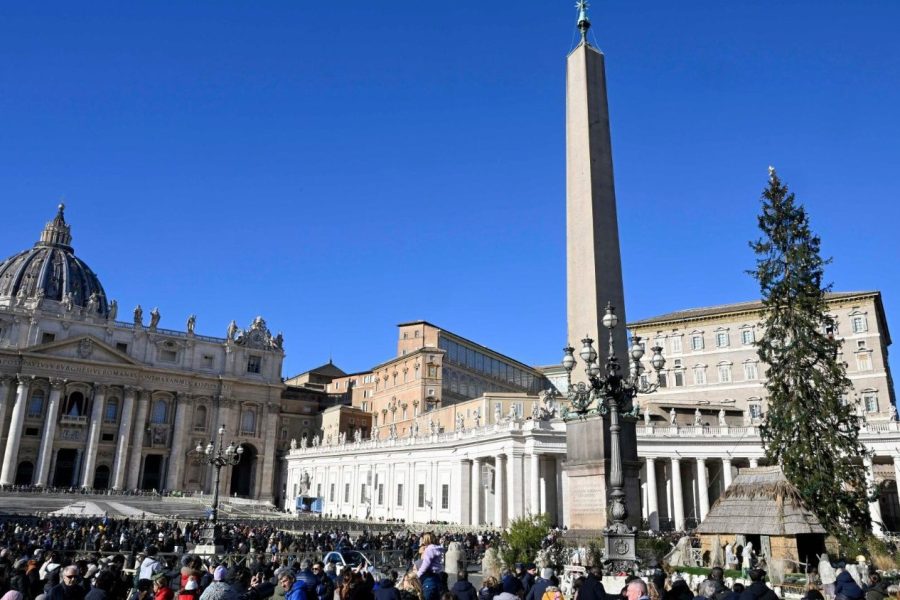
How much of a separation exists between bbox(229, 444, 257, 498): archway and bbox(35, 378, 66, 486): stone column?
1598 cm

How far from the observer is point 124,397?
6397 centimetres

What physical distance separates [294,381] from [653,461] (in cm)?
5859

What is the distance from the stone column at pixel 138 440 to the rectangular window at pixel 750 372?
50.9 meters

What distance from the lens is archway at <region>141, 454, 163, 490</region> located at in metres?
65.4

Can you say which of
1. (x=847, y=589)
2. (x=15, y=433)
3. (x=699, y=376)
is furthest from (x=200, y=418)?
(x=847, y=589)

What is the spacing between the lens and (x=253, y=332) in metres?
73.6

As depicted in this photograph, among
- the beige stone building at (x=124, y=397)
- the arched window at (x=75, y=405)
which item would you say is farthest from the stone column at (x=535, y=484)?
the arched window at (x=75, y=405)

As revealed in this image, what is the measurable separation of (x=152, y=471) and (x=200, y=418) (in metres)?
6.26

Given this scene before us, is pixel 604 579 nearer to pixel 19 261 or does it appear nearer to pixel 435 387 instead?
pixel 435 387

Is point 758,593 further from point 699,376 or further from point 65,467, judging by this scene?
point 65,467

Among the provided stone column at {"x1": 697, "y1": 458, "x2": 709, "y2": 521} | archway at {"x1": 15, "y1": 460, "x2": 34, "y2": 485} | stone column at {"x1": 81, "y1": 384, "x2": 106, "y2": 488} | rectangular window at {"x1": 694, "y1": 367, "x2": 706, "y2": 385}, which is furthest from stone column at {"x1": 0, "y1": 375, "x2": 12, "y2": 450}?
rectangular window at {"x1": 694, "y1": 367, "x2": 706, "y2": 385}

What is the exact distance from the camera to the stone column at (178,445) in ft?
213

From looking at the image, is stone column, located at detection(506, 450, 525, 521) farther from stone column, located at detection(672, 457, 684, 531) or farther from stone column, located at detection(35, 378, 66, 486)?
stone column, located at detection(35, 378, 66, 486)

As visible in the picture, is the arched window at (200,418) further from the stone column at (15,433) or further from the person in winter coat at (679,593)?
the person in winter coat at (679,593)
